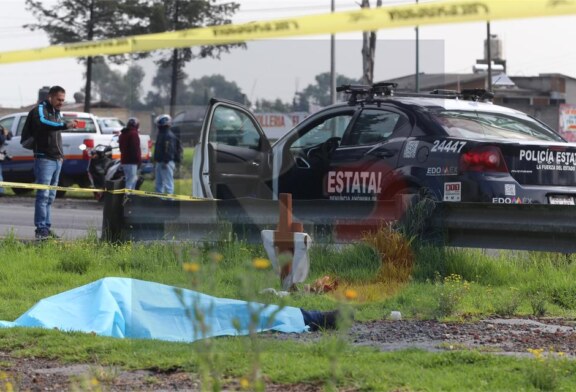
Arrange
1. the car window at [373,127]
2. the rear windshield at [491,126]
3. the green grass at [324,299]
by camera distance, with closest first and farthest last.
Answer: the green grass at [324,299] < the rear windshield at [491,126] < the car window at [373,127]

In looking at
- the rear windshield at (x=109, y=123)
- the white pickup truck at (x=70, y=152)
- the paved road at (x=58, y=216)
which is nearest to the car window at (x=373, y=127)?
the paved road at (x=58, y=216)

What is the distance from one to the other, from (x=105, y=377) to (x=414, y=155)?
529 centimetres

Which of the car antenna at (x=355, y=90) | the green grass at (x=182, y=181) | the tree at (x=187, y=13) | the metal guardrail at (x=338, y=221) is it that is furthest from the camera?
the tree at (x=187, y=13)

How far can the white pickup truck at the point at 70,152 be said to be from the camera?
2448cm

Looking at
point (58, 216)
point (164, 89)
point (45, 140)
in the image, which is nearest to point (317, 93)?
point (164, 89)

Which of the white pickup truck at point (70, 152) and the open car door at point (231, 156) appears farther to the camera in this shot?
the white pickup truck at point (70, 152)

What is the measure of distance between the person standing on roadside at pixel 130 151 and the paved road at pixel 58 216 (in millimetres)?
873

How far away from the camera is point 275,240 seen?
8695 millimetres

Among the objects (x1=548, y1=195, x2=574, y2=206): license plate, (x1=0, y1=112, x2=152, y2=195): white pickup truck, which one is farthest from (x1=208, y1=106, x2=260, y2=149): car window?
(x1=0, y1=112, x2=152, y2=195): white pickup truck

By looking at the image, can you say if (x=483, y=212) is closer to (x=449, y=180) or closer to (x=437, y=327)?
(x=449, y=180)

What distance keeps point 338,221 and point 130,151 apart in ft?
37.9

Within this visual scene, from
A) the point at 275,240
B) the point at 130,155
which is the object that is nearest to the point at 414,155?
the point at 275,240

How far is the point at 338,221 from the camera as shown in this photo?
992 cm

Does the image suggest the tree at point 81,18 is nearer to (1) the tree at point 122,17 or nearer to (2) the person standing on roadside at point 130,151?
(1) the tree at point 122,17
